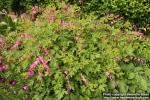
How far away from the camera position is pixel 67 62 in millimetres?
4828

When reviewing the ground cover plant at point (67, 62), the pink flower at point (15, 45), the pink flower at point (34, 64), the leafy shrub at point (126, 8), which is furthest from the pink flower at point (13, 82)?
the leafy shrub at point (126, 8)

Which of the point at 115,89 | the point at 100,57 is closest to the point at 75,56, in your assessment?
the point at 100,57

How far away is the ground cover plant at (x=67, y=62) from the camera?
4.82 meters

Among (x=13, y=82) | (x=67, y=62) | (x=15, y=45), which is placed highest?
(x=15, y=45)

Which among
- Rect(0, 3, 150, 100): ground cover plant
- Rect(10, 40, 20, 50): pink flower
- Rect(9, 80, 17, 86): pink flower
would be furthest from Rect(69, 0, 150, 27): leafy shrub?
Rect(9, 80, 17, 86): pink flower

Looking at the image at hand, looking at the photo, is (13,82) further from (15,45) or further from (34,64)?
(34,64)

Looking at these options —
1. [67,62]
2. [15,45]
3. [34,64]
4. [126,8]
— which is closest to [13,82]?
[15,45]

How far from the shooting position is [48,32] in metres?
4.93

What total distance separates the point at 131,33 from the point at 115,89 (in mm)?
912

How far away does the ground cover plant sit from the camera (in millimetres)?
4824

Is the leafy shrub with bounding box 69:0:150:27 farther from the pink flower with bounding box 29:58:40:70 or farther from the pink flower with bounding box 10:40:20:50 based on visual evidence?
the pink flower with bounding box 29:58:40:70

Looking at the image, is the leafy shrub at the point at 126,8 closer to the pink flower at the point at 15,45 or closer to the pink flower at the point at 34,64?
the pink flower at the point at 15,45

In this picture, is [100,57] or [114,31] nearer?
[100,57]

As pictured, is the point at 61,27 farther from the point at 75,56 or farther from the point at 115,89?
the point at 115,89
